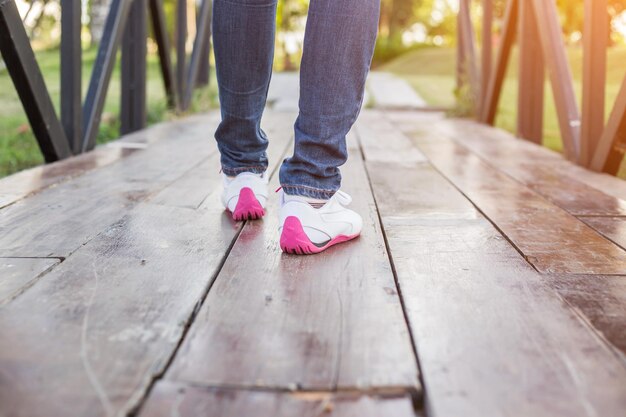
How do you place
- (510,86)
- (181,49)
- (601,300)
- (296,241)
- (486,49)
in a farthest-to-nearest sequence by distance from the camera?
(510,86)
(181,49)
(486,49)
(296,241)
(601,300)

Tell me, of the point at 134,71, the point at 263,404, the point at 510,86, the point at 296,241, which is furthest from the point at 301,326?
the point at 510,86

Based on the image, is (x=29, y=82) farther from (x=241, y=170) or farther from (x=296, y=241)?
(x=296, y=241)

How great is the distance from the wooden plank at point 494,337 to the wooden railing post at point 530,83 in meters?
1.74

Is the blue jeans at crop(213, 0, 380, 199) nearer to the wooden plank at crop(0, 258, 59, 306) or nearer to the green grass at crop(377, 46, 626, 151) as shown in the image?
the wooden plank at crop(0, 258, 59, 306)

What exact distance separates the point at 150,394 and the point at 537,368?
39cm

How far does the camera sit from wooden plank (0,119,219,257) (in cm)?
113

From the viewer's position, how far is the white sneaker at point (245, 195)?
131 cm

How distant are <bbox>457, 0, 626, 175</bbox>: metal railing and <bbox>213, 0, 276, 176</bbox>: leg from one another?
1.03 meters

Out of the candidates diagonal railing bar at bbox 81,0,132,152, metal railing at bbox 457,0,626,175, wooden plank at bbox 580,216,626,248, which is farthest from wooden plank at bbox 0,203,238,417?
metal railing at bbox 457,0,626,175

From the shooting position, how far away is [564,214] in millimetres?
1431

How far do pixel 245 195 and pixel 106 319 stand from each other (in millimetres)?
555

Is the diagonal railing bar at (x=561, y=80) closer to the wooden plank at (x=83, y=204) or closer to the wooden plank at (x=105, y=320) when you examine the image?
the wooden plank at (x=83, y=204)

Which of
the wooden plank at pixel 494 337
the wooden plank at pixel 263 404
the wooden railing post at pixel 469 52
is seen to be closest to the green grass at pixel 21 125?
the wooden plank at pixel 494 337

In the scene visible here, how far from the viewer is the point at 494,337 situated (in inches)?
30.1
